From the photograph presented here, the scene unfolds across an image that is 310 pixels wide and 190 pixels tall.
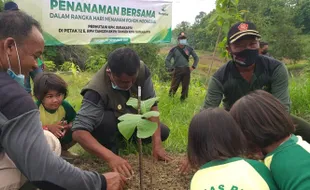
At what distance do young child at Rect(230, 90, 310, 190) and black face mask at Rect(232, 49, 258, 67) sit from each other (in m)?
0.95

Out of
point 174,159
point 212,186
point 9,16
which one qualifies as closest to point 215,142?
point 212,186

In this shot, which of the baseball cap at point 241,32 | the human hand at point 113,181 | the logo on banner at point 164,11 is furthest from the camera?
the logo on banner at point 164,11

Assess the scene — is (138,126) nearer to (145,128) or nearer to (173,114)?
(145,128)

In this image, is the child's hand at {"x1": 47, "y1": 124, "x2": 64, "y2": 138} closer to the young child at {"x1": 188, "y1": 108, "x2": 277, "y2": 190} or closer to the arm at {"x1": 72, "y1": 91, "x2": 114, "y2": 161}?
the arm at {"x1": 72, "y1": 91, "x2": 114, "y2": 161}

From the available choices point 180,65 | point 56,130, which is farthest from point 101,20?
point 56,130

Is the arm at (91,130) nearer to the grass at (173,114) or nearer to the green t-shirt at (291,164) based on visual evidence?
the grass at (173,114)

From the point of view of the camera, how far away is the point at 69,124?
8.66ft

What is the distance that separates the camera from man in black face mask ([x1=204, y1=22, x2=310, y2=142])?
2410 mm

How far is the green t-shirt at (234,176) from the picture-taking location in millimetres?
1204

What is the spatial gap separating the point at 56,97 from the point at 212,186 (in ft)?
5.52

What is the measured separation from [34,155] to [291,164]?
0.98 metres

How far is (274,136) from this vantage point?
1405 millimetres

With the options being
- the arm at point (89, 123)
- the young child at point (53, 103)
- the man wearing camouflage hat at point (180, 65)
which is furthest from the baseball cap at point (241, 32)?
the man wearing camouflage hat at point (180, 65)

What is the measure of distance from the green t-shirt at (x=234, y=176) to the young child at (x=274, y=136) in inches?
2.6
